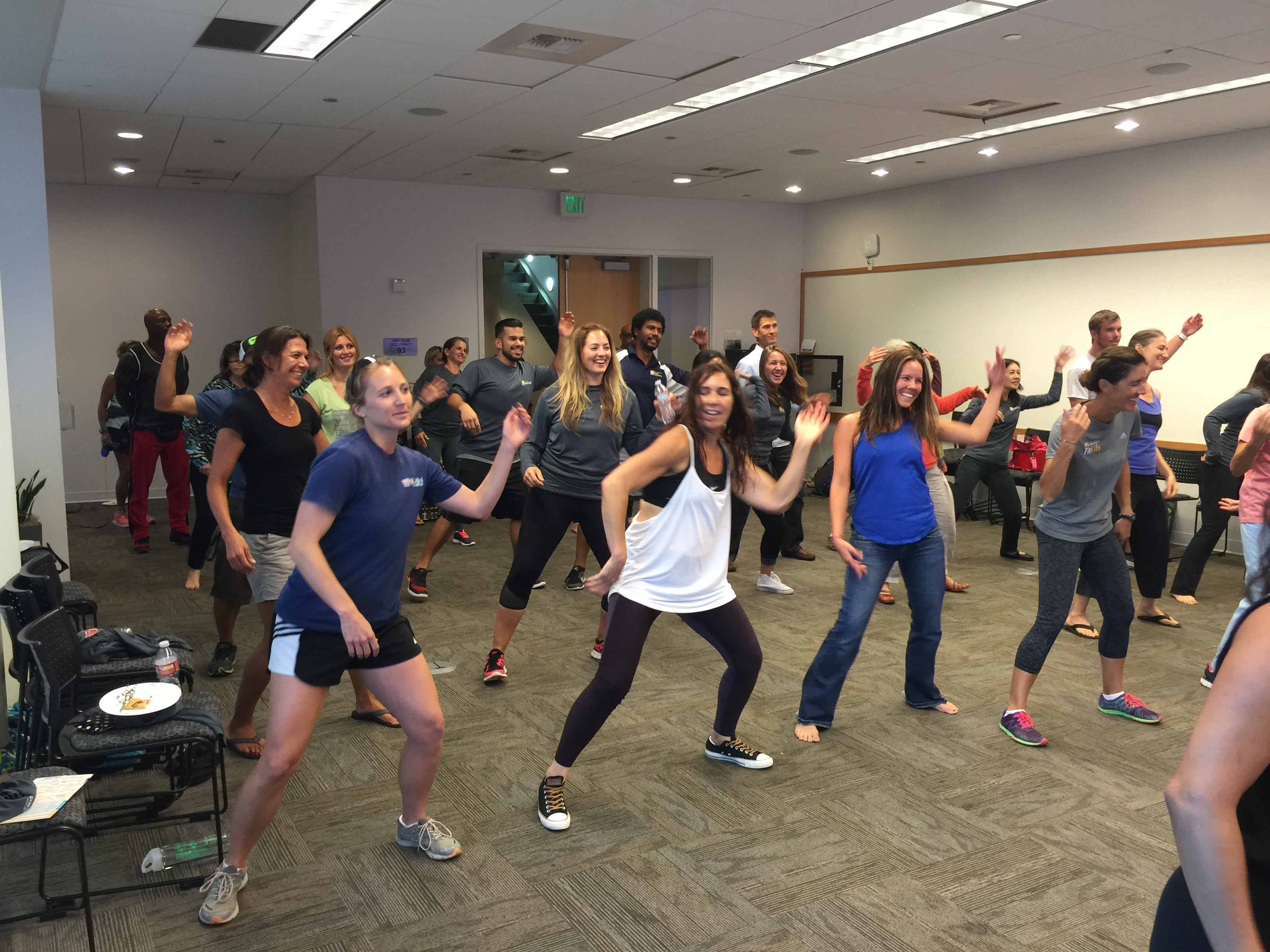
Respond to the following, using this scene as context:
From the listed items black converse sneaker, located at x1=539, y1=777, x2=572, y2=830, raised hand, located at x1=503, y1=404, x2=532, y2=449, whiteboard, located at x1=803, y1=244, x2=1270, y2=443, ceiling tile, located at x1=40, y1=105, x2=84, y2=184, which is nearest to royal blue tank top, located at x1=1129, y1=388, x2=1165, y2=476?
whiteboard, located at x1=803, y1=244, x2=1270, y2=443

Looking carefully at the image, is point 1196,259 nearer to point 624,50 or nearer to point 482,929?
point 624,50

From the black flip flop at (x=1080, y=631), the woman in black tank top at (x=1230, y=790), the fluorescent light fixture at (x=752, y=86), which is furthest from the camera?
the fluorescent light fixture at (x=752, y=86)

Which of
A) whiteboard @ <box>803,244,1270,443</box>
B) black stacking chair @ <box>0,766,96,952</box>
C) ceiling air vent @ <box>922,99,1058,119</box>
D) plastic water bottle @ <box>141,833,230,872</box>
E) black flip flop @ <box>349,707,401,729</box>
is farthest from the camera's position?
whiteboard @ <box>803,244,1270,443</box>

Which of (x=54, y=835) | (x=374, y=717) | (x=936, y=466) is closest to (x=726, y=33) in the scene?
(x=936, y=466)

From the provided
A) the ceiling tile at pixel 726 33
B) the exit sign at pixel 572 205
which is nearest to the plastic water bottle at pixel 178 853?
A: the ceiling tile at pixel 726 33

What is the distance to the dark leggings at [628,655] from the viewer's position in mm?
3029

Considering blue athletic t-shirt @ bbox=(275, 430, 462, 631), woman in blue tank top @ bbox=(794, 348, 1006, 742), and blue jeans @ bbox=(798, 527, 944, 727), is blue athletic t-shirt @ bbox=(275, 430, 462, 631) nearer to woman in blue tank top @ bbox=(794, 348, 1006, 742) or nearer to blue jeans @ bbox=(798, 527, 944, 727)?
woman in blue tank top @ bbox=(794, 348, 1006, 742)

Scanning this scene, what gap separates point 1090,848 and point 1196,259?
6.28m

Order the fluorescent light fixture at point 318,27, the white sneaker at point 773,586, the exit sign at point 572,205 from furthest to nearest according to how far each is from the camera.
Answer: the exit sign at point 572,205, the white sneaker at point 773,586, the fluorescent light fixture at point 318,27

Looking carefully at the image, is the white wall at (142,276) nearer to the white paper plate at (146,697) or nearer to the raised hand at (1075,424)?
the white paper plate at (146,697)

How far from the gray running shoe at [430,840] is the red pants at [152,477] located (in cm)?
551

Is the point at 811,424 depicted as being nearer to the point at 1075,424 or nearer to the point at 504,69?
the point at 1075,424

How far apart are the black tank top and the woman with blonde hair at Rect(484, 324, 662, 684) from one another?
1.15 m

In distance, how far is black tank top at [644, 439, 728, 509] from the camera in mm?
3059
